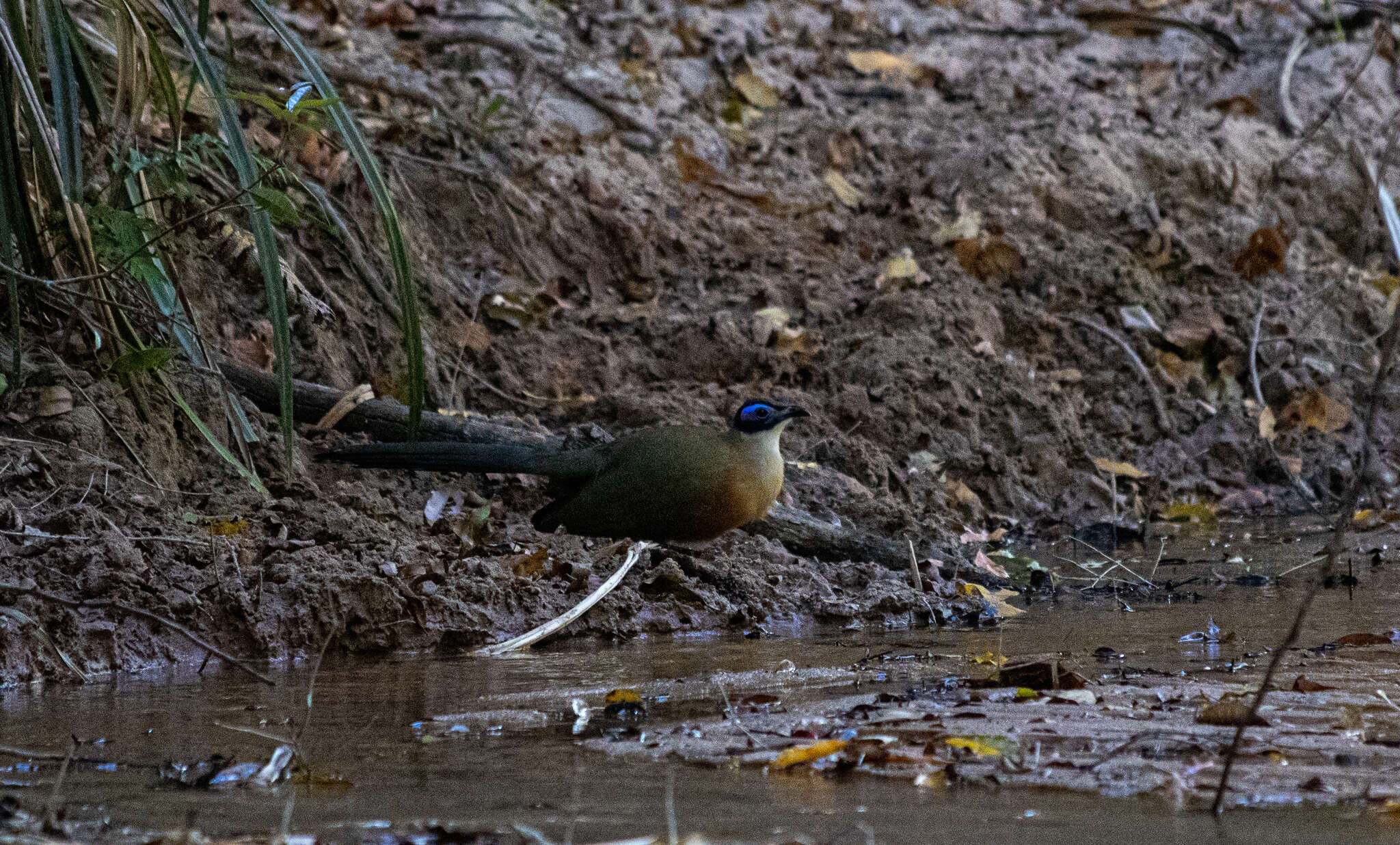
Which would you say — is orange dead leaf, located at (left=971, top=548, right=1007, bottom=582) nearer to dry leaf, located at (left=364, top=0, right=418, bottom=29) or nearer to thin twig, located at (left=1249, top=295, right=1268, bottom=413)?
thin twig, located at (left=1249, top=295, right=1268, bottom=413)

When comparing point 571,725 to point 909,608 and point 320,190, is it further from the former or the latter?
point 320,190

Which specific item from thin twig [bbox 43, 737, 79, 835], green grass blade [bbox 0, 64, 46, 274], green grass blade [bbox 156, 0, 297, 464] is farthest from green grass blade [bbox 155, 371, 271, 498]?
thin twig [bbox 43, 737, 79, 835]

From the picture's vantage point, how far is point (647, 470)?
13.9ft

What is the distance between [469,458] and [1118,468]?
3397 millimetres

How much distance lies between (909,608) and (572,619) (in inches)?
41.9

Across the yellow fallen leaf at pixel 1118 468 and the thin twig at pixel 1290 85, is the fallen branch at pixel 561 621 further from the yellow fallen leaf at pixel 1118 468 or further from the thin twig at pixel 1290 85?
the thin twig at pixel 1290 85

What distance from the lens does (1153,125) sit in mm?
8227

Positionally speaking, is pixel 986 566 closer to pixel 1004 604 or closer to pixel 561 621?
pixel 1004 604

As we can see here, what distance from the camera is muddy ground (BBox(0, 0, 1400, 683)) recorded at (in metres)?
3.90

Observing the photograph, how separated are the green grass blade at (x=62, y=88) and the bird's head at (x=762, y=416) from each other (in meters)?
2.11

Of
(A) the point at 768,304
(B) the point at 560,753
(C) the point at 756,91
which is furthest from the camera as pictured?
(C) the point at 756,91

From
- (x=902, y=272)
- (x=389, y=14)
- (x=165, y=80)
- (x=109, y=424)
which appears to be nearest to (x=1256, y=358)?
(x=902, y=272)

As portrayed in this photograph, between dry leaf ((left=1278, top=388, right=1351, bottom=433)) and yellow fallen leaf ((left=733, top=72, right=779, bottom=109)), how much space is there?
10.9 ft

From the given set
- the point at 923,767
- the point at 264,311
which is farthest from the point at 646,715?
the point at 264,311
